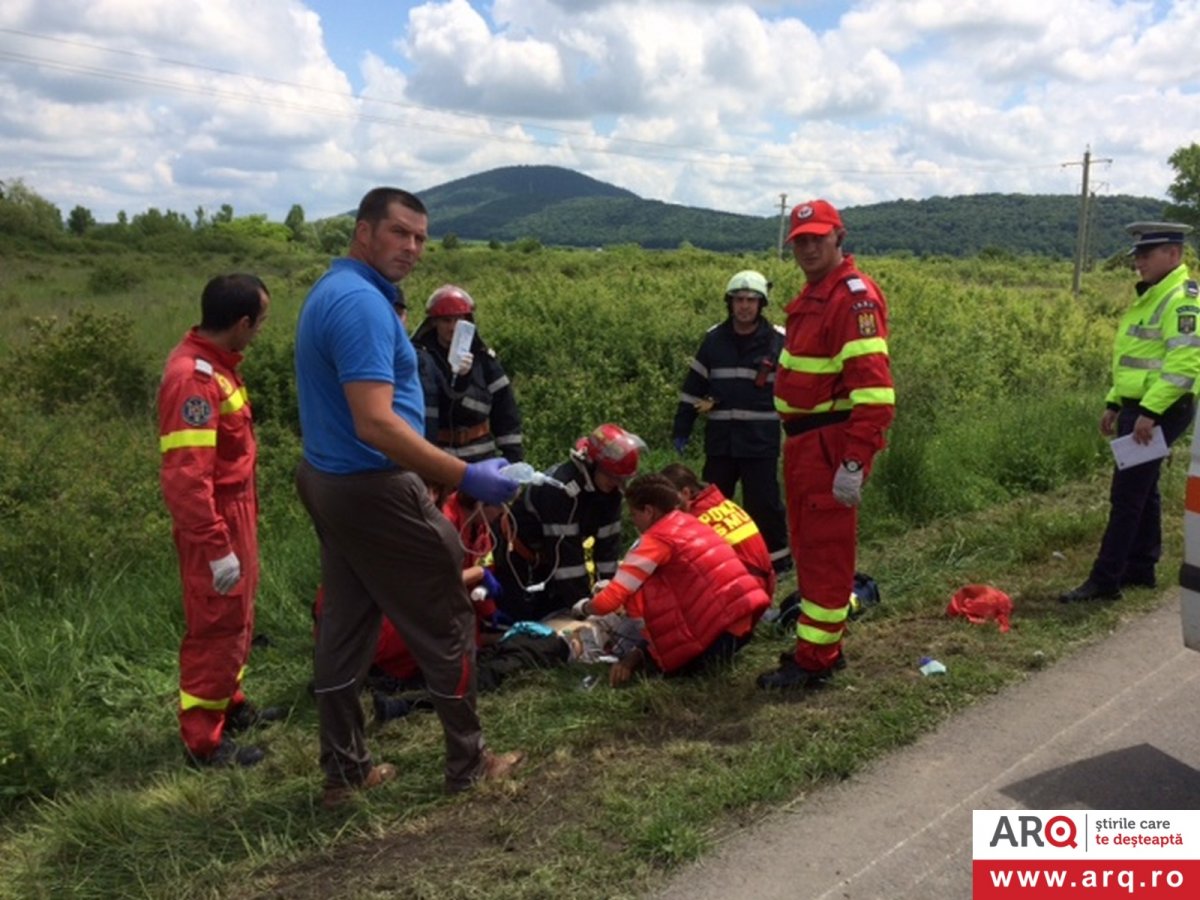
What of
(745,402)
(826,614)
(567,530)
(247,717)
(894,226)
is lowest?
(247,717)

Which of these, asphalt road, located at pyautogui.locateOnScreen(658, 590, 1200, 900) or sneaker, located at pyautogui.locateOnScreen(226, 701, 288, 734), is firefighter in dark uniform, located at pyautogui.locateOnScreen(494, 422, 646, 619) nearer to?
sneaker, located at pyautogui.locateOnScreen(226, 701, 288, 734)

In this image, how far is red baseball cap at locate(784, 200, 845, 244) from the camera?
4.09m

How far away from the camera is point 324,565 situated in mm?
3354

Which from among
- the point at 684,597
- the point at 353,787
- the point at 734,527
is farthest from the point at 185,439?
the point at 734,527

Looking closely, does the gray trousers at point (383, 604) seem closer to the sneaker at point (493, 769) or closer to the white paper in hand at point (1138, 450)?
the sneaker at point (493, 769)

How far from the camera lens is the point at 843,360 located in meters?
4.04

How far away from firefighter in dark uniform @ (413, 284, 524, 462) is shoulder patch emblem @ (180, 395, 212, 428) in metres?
1.66

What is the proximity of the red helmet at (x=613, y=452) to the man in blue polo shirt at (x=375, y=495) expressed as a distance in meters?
1.64

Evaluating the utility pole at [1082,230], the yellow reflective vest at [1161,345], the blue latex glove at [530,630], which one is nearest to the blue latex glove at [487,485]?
the blue latex glove at [530,630]

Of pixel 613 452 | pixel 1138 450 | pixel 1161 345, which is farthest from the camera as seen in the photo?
pixel 1161 345

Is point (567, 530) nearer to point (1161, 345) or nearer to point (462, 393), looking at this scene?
point (462, 393)

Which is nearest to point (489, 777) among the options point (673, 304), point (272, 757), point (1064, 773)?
point (272, 757)

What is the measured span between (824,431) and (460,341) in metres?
A: 2.11

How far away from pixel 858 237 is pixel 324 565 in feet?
412
